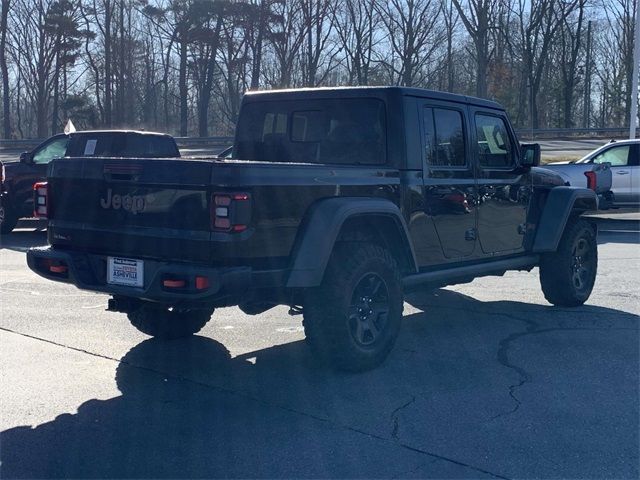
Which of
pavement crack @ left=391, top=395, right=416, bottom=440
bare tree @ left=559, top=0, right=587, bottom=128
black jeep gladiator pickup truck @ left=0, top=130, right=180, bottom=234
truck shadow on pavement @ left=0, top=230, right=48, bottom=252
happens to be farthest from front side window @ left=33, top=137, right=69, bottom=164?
bare tree @ left=559, top=0, right=587, bottom=128

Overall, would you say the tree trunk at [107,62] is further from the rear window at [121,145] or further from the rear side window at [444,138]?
the rear side window at [444,138]

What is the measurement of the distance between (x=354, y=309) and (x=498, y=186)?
227cm

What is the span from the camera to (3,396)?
570cm

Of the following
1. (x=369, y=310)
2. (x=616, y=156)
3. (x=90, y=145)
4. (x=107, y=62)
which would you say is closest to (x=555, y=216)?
(x=369, y=310)

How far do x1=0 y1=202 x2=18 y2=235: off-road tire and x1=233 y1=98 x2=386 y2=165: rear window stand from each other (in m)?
8.83

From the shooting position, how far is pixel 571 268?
28.5 ft

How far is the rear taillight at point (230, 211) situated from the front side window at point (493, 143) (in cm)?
303

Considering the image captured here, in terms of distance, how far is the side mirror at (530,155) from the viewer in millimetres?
8016

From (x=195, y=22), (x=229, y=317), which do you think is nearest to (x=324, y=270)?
(x=229, y=317)

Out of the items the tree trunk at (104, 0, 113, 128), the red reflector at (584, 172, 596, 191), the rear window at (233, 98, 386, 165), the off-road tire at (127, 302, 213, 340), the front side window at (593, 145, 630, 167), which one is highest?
the tree trunk at (104, 0, 113, 128)

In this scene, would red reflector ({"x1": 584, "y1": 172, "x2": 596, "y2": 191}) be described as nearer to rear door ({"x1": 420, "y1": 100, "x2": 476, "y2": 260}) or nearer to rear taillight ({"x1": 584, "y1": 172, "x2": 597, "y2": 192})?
rear taillight ({"x1": 584, "y1": 172, "x2": 597, "y2": 192})

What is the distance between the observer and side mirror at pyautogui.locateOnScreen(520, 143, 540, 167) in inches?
316

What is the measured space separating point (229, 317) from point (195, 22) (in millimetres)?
40290

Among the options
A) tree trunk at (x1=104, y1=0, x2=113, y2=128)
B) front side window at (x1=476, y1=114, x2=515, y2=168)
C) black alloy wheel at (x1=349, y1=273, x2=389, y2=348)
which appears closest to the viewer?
black alloy wheel at (x1=349, y1=273, x2=389, y2=348)
